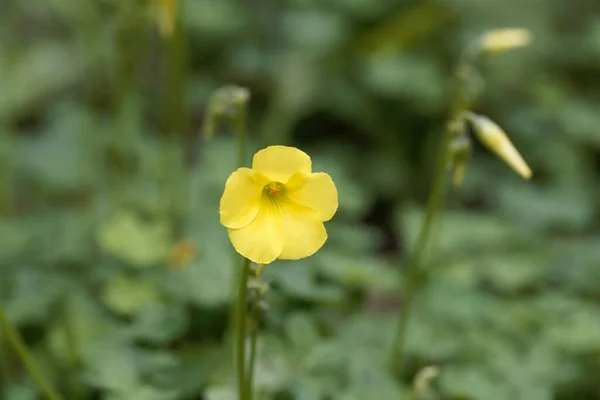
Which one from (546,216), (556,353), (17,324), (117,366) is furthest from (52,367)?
(546,216)

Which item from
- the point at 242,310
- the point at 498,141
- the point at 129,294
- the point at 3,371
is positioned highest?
the point at 498,141

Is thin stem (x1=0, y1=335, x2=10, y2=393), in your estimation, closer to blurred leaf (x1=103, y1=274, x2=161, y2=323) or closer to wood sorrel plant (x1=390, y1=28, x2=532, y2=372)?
blurred leaf (x1=103, y1=274, x2=161, y2=323)

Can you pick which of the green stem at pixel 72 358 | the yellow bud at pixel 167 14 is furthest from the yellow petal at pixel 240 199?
the yellow bud at pixel 167 14

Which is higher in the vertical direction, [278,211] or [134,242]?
[278,211]

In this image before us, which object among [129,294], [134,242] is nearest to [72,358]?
[129,294]

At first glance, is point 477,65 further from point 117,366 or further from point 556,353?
point 117,366

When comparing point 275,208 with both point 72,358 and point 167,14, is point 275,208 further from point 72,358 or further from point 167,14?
point 167,14

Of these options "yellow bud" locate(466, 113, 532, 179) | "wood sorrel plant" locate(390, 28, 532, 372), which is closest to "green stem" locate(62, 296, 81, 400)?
"wood sorrel plant" locate(390, 28, 532, 372)
